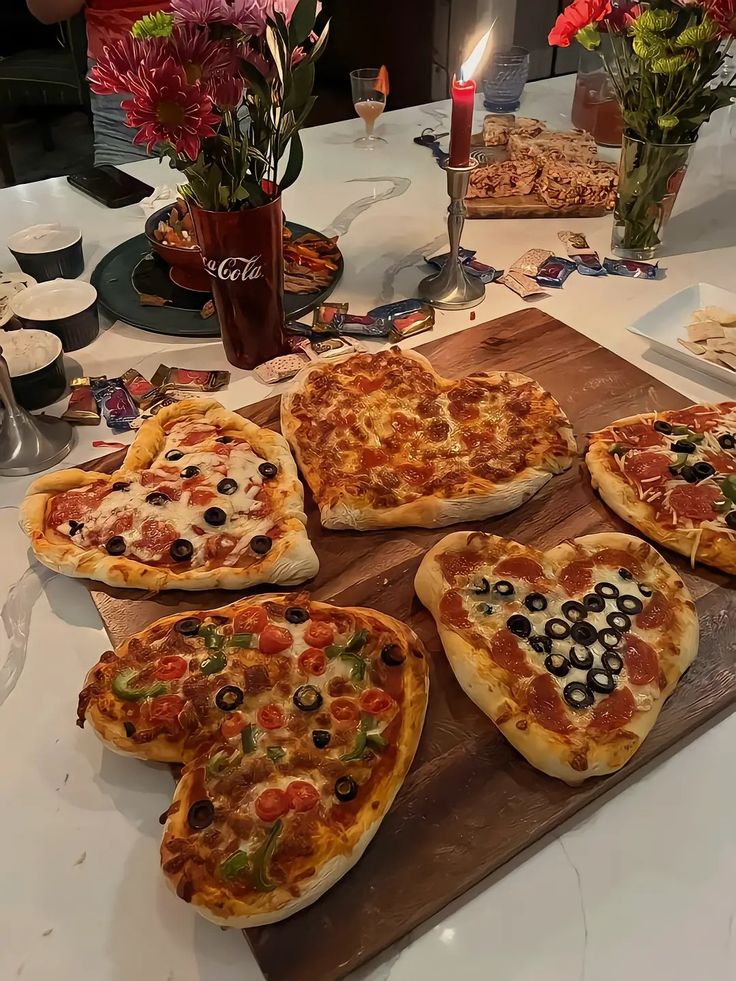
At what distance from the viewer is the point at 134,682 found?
1.24m

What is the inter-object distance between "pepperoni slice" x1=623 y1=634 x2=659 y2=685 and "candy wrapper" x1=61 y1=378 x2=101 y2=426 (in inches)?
51.6

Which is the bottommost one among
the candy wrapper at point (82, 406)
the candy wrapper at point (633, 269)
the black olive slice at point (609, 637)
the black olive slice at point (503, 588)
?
the black olive slice at point (609, 637)

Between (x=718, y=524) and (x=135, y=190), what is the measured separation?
2.32 m

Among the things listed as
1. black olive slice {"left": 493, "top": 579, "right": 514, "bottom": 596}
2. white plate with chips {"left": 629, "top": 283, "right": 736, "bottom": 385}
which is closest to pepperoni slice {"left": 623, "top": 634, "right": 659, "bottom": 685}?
black olive slice {"left": 493, "top": 579, "right": 514, "bottom": 596}

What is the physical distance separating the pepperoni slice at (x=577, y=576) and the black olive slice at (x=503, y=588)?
0.34 ft

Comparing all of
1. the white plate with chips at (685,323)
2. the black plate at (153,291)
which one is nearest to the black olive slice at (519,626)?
the white plate with chips at (685,323)

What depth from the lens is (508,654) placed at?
1299 millimetres

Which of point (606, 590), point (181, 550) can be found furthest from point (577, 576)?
point (181, 550)

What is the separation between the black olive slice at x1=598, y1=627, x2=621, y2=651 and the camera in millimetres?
1308

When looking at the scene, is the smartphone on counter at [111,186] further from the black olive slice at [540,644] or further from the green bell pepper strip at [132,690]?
Answer: the black olive slice at [540,644]

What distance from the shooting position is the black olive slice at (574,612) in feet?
4.42

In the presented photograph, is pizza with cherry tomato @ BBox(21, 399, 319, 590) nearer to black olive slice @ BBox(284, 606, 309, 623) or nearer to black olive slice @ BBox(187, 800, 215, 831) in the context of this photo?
black olive slice @ BBox(284, 606, 309, 623)

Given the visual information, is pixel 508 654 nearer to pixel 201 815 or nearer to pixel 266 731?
pixel 266 731

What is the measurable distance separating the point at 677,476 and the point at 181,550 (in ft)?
3.37
